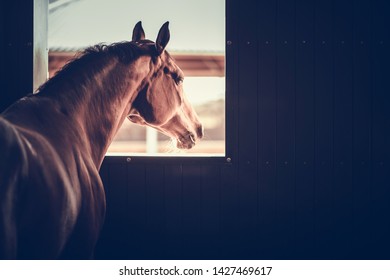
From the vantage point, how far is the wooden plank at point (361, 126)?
3.23 metres

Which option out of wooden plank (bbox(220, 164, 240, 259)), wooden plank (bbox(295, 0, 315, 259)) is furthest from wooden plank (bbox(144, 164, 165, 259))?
wooden plank (bbox(295, 0, 315, 259))

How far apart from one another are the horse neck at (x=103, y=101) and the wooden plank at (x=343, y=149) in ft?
5.00

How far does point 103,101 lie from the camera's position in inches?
90.7

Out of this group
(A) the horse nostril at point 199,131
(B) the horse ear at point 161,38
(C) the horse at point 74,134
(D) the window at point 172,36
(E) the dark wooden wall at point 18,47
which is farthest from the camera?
(D) the window at point 172,36

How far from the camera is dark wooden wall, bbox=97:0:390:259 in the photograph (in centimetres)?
322

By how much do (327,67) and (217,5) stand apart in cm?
90

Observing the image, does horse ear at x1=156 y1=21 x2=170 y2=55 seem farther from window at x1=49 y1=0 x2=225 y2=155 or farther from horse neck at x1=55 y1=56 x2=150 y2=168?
window at x1=49 y1=0 x2=225 y2=155

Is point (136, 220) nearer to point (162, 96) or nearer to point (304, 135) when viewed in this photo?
point (162, 96)

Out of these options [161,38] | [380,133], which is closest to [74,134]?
[161,38]

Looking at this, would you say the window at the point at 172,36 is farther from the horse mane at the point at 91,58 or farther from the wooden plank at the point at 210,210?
the horse mane at the point at 91,58

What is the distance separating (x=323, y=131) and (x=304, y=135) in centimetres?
14

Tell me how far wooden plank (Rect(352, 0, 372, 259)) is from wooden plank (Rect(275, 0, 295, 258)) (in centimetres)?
44

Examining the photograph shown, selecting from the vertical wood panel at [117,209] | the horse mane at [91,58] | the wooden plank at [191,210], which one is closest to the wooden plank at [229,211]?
the wooden plank at [191,210]

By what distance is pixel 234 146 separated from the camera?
322 cm
